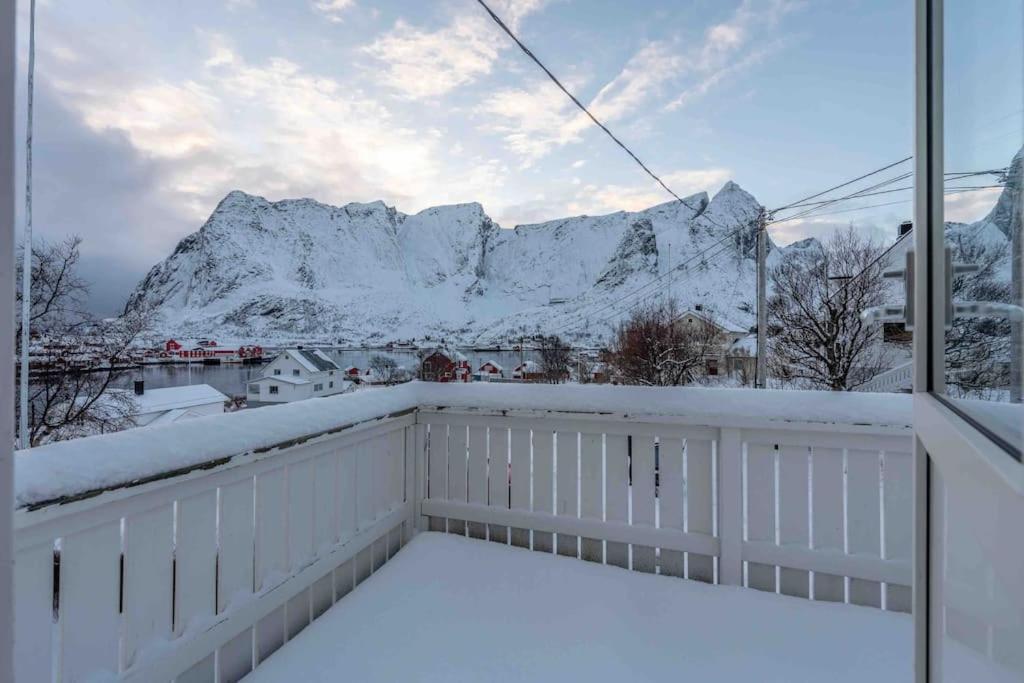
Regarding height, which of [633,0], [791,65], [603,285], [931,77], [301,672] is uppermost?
[633,0]

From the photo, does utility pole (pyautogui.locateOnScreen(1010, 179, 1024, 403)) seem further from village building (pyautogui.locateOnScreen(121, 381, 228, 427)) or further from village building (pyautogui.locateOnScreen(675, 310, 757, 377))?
village building (pyautogui.locateOnScreen(675, 310, 757, 377))

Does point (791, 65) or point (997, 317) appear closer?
point (997, 317)

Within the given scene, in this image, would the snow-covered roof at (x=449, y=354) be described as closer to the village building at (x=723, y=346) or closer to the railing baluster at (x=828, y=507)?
the railing baluster at (x=828, y=507)

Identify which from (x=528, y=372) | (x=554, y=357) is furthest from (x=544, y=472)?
(x=554, y=357)

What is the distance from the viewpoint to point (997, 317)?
21.4 inches

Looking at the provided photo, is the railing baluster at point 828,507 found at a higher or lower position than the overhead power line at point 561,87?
lower

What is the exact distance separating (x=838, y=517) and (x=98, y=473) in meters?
2.20

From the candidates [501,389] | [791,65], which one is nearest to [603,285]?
[791,65]

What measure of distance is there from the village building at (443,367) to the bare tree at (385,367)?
202 millimetres

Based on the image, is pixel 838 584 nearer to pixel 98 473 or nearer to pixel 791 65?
pixel 98 473

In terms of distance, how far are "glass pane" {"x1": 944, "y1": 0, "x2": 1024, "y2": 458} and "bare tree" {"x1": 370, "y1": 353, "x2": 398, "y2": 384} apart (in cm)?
235

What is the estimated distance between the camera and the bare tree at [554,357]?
A: 5.91 m

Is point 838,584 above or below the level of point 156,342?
below

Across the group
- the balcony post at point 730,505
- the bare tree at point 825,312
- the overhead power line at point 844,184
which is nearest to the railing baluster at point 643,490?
the balcony post at point 730,505
